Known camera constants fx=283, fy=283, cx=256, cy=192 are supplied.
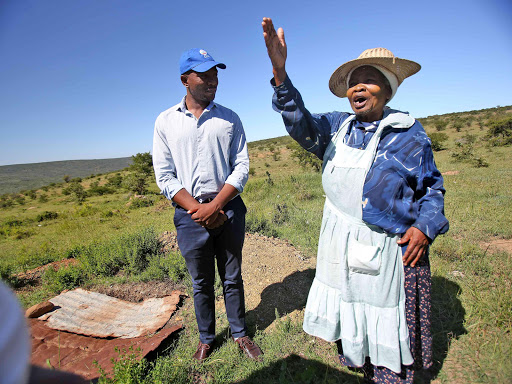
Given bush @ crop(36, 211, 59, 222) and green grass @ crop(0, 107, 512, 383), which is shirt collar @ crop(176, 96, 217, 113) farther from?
bush @ crop(36, 211, 59, 222)

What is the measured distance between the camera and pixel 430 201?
162 cm

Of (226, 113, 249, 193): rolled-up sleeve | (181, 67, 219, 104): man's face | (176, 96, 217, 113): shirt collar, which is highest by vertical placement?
(181, 67, 219, 104): man's face

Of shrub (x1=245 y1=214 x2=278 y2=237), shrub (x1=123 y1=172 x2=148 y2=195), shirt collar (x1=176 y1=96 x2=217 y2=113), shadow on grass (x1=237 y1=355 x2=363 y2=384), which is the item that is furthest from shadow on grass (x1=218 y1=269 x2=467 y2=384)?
shrub (x1=123 y1=172 x2=148 y2=195)

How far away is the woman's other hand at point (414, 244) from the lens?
1.60 metres

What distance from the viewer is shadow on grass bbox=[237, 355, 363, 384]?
2065 mm

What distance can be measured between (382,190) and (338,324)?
37.3 inches

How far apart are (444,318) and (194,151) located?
2.71m

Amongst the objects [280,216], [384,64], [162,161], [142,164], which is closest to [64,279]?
[162,161]

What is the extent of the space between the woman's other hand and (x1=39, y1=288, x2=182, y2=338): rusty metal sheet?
2341mm

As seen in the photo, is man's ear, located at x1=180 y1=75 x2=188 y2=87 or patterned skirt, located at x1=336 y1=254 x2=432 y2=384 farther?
man's ear, located at x1=180 y1=75 x2=188 y2=87

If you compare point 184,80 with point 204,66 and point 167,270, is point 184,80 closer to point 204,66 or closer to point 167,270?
point 204,66

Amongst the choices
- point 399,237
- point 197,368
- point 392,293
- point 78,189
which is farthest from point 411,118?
point 78,189

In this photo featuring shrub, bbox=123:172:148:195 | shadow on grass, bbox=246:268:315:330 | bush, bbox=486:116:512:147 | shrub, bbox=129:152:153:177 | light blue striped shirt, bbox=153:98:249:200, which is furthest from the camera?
shrub, bbox=129:152:153:177

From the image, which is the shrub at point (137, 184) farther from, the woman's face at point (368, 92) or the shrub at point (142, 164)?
the woman's face at point (368, 92)
